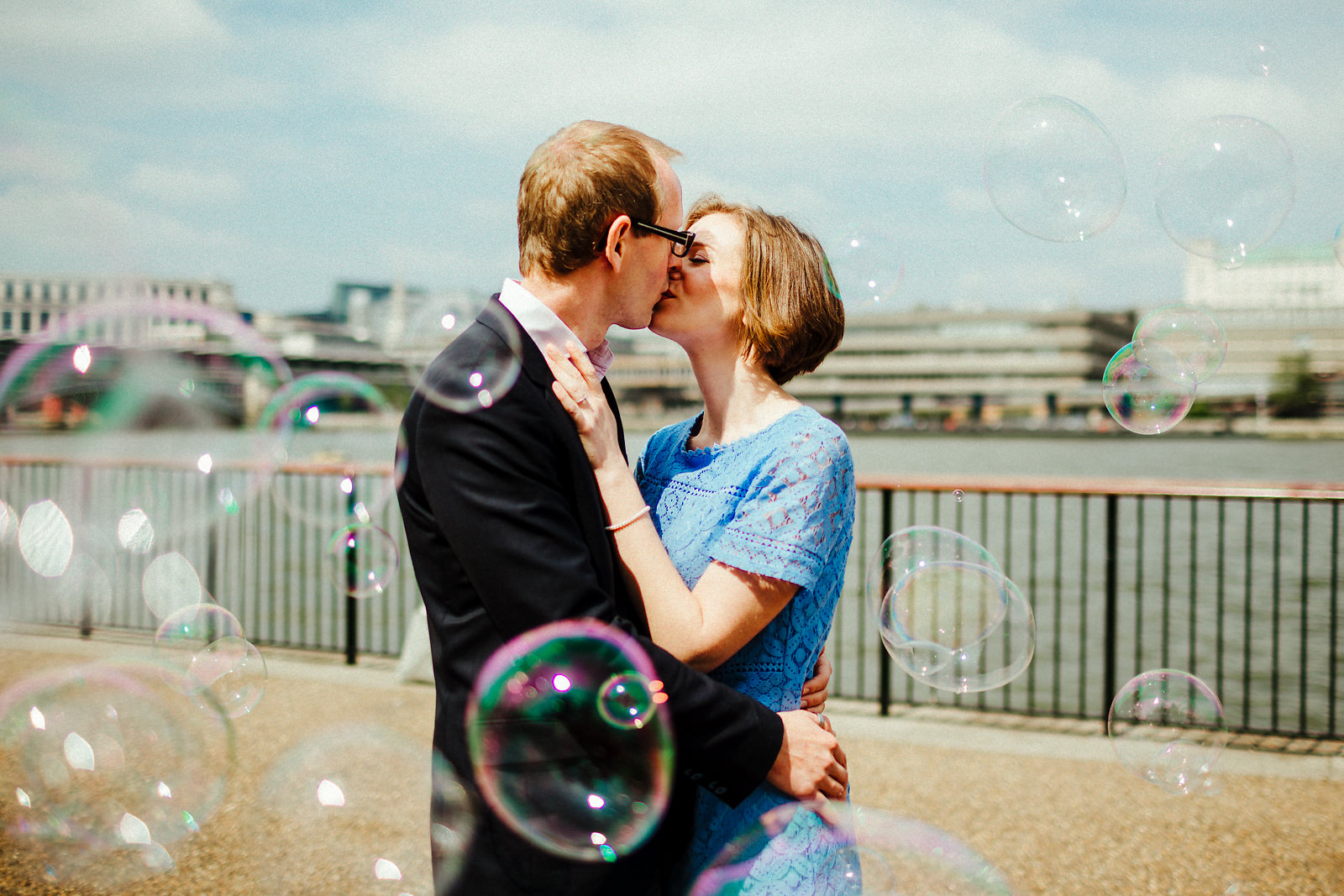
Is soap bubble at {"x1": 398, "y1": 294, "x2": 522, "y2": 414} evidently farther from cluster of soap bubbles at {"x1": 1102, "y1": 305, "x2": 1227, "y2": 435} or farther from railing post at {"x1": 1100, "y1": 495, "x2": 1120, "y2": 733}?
railing post at {"x1": 1100, "y1": 495, "x2": 1120, "y2": 733}

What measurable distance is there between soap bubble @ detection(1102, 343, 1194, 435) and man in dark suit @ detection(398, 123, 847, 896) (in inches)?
100

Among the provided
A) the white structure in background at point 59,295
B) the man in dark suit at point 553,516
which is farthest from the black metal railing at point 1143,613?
the white structure in background at point 59,295

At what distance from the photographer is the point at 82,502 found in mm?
7801

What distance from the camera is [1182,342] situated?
3.52 m

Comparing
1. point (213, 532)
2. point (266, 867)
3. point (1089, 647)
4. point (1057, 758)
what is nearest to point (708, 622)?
point (266, 867)

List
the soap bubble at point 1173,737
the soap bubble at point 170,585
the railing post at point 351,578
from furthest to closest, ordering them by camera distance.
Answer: the soap bubble at point 170,585 → the railing post at point 351,578 → the soap bubble at point 1173,737

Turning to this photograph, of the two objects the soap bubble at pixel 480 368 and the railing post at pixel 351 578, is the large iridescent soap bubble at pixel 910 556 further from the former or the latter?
the railing post at pixel 351 578

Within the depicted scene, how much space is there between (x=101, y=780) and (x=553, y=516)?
391 cm

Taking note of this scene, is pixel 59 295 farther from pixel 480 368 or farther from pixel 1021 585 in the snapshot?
pixel 1021 585

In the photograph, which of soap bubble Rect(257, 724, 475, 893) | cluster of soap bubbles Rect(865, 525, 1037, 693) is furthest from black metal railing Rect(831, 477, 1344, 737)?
soap bubble Rect(257, 724, 475, 893)

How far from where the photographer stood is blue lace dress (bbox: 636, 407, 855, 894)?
1516 millimetres

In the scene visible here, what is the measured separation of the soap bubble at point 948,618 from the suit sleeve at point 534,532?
5.29 ft

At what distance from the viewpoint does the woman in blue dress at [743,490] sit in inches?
56.5

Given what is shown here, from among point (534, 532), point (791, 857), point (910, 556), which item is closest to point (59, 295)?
point (910, 556)
